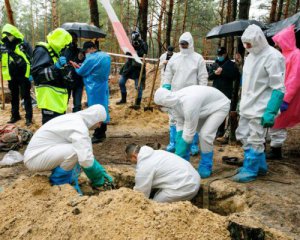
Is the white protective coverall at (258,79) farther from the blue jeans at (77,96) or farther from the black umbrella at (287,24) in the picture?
the blue jeans at (77,96)

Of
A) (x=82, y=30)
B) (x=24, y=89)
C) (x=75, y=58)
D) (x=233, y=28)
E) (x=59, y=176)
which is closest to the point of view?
(x=59, y=176)

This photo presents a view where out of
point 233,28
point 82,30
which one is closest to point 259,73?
point 233,28

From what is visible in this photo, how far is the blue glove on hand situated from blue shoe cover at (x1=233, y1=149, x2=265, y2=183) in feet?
8.61

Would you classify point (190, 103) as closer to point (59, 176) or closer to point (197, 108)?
point (197, 108)

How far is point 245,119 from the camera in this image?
146 inches

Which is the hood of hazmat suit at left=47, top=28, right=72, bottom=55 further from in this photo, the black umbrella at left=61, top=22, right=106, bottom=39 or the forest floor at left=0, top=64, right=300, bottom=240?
the black umbrella at left=61, top=22, right=106, bottom=39

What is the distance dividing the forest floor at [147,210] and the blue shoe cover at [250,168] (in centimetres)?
8

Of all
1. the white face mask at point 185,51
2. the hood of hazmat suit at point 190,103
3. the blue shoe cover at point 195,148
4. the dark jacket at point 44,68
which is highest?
the white face mask at point 185,51

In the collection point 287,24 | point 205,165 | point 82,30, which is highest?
point 287,24

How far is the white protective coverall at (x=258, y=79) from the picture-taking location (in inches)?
133

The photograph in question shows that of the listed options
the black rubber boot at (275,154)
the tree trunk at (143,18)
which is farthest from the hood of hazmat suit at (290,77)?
the tree trunk at (143,18)

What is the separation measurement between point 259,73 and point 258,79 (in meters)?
0.07

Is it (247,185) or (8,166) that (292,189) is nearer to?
(247,185)

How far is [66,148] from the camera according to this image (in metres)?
3.01
